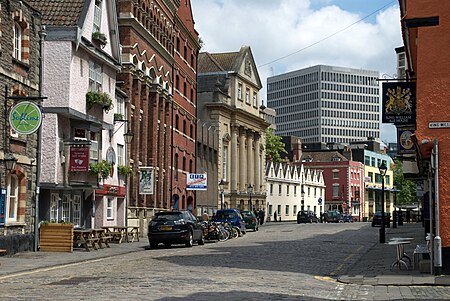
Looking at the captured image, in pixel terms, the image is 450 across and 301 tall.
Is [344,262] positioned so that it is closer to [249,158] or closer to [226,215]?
[226,215]

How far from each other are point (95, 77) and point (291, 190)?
252 ft

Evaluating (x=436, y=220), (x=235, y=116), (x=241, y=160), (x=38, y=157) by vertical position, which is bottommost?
(x=436, y=220)

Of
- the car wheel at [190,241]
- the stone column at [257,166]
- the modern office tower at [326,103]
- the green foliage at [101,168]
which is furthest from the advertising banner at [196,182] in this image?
the modern office tower at [326,103]

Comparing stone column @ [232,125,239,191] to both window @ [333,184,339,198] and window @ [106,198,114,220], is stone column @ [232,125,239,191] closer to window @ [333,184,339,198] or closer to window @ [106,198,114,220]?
window @ [106,198,114,220]

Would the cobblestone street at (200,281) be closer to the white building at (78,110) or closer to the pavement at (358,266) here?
the pavement at (358,266)

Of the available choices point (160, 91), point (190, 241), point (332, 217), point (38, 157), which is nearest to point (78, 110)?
point (38, 157)

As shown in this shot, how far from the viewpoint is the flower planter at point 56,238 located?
27469mm

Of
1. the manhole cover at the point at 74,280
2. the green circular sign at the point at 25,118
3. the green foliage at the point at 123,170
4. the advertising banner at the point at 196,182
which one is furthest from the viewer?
the advertising banner at the point at 196,182

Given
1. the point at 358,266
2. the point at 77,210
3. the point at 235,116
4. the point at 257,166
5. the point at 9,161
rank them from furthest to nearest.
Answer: the point at 257,166, the point at 235,116, the point at 77,210, the point at 9,161, the point at 358,266

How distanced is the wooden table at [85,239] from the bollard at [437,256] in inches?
579

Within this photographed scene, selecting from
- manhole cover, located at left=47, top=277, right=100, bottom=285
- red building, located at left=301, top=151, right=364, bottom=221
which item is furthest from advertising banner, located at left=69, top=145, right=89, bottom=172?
red building, located at left=301, top=151, right=364, bottom=221

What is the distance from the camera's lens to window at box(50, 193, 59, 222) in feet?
98.3

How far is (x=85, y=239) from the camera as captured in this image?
94.7 feet

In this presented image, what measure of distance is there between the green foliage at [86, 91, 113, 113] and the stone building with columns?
136 ft
